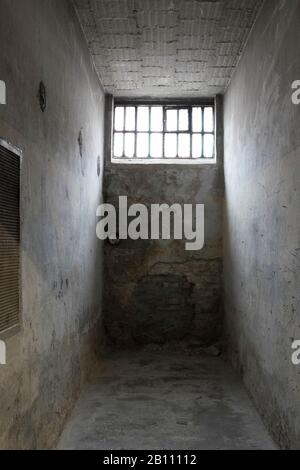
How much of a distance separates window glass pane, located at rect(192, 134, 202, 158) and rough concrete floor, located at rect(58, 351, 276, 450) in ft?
10.9

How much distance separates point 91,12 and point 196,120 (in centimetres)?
309

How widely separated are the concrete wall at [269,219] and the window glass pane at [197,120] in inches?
57.6

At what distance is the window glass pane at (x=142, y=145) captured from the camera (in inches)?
290

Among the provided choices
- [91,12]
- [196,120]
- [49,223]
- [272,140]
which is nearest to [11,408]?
[49,223]

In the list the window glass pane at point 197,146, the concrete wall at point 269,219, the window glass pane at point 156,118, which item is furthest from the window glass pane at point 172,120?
the concrete wall at point 269,219

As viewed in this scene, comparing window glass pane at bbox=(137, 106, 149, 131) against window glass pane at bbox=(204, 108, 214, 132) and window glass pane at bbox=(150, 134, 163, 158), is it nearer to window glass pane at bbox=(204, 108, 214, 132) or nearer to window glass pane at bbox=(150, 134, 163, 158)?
window glass pane at bbox=(150, 134, 163, 158)

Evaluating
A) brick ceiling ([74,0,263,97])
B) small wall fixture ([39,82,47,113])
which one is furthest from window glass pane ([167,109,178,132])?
small wall fixture ([39,82,47,113])

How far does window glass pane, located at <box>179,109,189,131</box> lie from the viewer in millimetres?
7395

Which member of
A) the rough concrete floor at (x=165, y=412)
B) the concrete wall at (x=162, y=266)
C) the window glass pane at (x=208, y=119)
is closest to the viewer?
the rough concrete floor at (x=165, y=412)

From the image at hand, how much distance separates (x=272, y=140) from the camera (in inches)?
155

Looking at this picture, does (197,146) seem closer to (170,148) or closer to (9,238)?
(170,148)

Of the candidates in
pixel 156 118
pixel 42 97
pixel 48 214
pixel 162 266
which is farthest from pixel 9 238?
pixel 156 118

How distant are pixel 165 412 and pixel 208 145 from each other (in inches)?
174

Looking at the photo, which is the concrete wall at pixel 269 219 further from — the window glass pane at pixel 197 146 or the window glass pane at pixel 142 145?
the window glass pane at pixel 142 145
